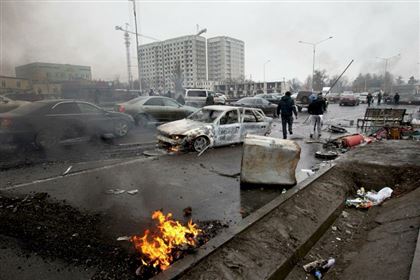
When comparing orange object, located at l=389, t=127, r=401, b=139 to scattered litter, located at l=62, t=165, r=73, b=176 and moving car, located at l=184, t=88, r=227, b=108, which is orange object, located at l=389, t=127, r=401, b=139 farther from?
moving car, located at l=184, t=88, r=227, b=108

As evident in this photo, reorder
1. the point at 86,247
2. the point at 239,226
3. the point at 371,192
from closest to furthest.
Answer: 1. the point at 86,247
2. the point at 239,226
3. the point at 371,192

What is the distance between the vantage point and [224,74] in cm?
8288

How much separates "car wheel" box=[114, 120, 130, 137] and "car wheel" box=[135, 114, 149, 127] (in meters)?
1.55

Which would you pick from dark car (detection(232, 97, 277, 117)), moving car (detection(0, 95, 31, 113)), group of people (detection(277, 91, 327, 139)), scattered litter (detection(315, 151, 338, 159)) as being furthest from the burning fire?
dark car (detection(232, 97, 277, 117))

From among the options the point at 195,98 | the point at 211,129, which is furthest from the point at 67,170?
the point at 195,98

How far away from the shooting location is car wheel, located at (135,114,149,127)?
40.2 feet

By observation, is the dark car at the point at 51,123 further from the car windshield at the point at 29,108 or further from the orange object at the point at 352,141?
the orange object at the point at 352,141

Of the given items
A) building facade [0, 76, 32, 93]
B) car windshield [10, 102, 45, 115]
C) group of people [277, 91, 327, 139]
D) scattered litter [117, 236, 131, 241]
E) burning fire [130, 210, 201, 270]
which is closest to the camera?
burning fire [130, 210, 201, 270]

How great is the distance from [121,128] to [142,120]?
2029 mm

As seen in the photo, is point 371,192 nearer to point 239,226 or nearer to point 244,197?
point 244,197

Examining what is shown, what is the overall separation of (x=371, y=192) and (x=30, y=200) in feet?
21.5

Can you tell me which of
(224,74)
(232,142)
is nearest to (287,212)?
(232,142)

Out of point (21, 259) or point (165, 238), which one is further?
point (165, 238)

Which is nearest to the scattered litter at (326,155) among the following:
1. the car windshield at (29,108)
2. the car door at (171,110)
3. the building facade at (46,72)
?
the car door at (171,110)
